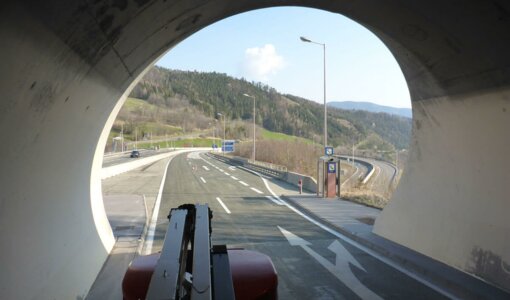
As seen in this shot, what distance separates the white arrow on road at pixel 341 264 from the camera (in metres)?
7.25

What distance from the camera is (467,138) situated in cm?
784

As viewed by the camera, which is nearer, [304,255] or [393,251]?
[393,251]

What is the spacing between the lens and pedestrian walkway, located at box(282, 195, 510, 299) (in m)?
6.77

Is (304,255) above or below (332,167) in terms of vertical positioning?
below

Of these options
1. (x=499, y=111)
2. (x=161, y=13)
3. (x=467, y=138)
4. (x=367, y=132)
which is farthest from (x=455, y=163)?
(x=367, y=132)

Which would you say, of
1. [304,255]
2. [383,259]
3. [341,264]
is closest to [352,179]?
[304,255]

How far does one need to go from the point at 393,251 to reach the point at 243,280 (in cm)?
604

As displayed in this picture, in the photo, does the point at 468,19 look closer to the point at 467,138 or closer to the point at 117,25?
the point at 467,138

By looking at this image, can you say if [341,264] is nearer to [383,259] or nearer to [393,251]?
[383,259]

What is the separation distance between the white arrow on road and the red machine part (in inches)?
127

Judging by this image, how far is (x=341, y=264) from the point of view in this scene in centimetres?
894

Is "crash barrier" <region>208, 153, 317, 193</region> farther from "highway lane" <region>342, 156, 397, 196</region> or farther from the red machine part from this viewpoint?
the red machine part

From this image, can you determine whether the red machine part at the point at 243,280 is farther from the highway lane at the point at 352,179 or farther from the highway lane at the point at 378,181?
the highway lane at the point at 352,179

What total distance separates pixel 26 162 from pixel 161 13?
247 centimetres
